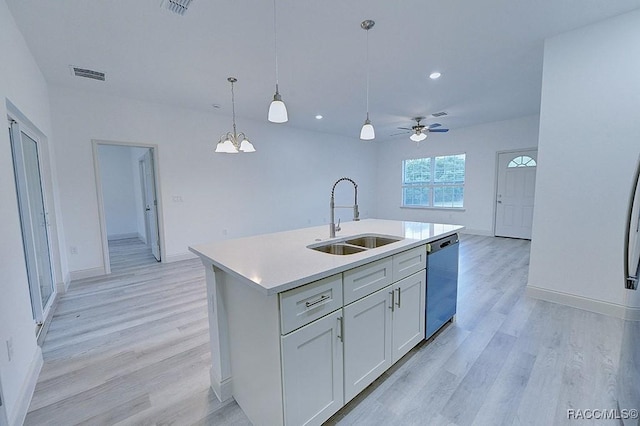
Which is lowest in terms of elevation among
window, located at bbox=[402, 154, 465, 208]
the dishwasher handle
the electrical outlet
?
the electrical outlet

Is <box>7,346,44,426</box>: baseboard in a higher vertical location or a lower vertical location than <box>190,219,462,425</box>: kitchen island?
lower

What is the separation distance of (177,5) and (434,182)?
273 inches

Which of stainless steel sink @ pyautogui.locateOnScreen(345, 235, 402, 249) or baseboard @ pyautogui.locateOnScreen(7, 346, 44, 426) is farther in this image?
stainless steel sink @ pyautogui.locateOnScreen(345, 235, 402, 249)

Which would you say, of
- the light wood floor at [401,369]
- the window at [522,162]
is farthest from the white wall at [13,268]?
the window at [522,162]

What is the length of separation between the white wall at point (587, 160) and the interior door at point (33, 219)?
16.5 ft

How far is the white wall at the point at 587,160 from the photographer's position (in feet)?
7.90

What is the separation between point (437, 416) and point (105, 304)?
3511 millimetres

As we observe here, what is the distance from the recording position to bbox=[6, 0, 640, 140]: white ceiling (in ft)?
7.18

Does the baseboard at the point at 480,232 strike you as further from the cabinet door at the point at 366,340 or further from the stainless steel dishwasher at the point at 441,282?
the cabinet door at the point at 366,340

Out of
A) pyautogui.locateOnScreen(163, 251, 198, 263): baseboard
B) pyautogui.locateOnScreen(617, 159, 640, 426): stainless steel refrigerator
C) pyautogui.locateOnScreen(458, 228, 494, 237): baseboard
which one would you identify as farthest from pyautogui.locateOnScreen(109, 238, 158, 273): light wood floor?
pyautogui.locateOnScreen(458, 228, 494, 237): baseboard

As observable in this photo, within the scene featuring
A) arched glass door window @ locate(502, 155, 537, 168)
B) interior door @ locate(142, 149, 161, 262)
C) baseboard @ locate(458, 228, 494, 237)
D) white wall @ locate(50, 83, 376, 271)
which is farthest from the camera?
baseboard @ locate(458, 228, 494, 237)

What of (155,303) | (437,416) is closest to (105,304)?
(155,303)

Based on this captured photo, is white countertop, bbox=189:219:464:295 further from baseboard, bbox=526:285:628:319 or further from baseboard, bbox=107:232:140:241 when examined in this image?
baseboard, bbox=107:232:140:241

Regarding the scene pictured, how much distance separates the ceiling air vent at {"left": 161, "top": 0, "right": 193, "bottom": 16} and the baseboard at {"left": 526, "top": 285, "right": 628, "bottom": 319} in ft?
14.2
